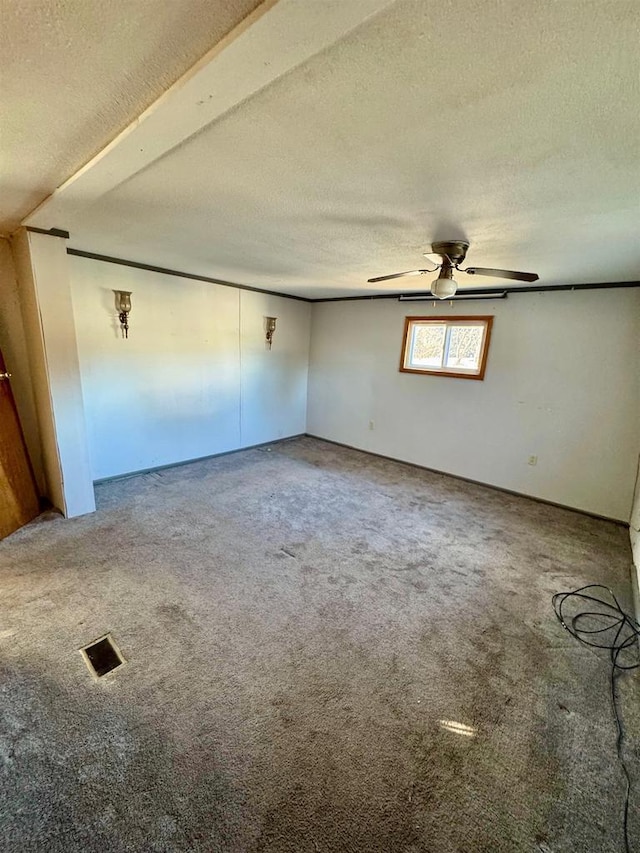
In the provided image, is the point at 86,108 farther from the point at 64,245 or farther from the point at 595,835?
the point at 595,835

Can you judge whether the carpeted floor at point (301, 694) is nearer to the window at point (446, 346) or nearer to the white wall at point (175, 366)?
the white wall at point (175, 366)

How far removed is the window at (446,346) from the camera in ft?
13.5

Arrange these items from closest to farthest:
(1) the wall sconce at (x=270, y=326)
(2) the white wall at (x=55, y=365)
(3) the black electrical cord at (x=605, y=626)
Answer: (3) the black electrical cord at (x=605, y=626) → (2) the white wall at (x=55, y=365) → (1) the wall sconce at (x=270, y=326)

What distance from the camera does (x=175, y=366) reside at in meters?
4.11

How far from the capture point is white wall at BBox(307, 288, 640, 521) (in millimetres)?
3324

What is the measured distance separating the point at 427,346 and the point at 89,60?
165 inches

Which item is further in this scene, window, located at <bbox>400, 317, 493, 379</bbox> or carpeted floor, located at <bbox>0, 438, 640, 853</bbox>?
window, located at <bbox>400, 317, 493, 379</bbox>

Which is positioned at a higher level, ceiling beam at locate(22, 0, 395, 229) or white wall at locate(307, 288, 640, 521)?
ceiling beam at locate(22, 0, 395, 229)

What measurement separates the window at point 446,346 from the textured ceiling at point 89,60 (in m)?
3.87

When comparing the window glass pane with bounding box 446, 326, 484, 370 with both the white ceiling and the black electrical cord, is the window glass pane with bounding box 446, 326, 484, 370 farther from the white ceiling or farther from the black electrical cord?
the black electrical cord

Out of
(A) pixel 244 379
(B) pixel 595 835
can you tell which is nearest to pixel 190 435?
(A) pixel 244 379

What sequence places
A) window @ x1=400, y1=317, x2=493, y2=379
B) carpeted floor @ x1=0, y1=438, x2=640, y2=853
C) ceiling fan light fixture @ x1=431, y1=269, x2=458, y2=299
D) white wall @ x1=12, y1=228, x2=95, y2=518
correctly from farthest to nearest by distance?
1. window @ x1=400, y1=317, x2=493, y2=379
2. white wall @ x1=12, y1=228, x2=95, y2=518
3. ceiling fan light fixture @ x1=431, y1=269, x2=458, y2=299
4. carpeted floor @ x1=0, y1=438, x2=640, y2=853

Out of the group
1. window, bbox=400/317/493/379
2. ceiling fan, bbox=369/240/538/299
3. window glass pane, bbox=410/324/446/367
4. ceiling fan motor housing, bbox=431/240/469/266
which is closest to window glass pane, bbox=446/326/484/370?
window, bbox=400/317/493/379

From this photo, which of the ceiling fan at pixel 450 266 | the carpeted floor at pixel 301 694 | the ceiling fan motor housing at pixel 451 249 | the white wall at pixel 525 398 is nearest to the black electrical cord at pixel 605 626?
the carpeted floor at pixel 301 694
